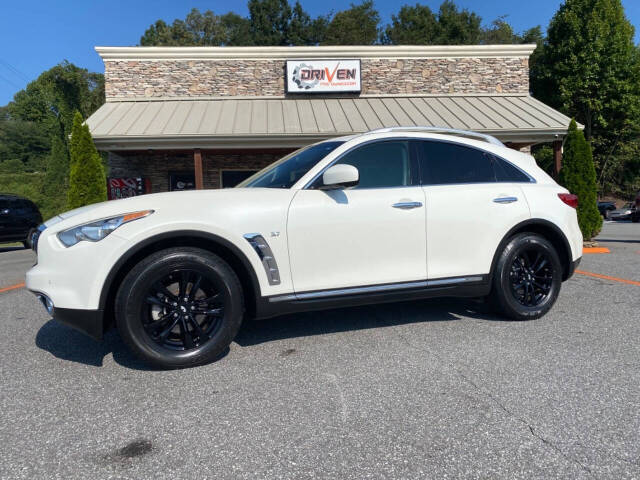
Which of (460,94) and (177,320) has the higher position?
(460,94)

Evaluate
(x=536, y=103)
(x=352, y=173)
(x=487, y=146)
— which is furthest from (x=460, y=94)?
(x=352, y=173)

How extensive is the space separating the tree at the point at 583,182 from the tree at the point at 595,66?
852 inches

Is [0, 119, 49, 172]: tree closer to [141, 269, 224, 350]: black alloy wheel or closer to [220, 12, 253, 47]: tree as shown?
[220, 12, 253, 47]: tree

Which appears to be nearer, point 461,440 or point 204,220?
point 461,440

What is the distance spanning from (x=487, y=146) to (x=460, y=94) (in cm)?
1224

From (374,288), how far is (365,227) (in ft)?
1.57

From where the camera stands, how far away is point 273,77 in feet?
48.2

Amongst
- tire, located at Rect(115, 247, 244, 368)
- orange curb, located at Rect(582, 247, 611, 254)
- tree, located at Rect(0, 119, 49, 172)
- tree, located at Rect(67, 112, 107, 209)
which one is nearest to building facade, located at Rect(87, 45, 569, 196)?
tree, located at Rect(67, 112, 107, 209)

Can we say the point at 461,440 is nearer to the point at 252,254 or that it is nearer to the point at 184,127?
the point at 252,254

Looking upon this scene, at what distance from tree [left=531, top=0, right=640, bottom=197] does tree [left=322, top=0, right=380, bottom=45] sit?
73.2ft

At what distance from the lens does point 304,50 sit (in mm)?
14602

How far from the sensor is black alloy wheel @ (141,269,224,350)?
2.87 metres

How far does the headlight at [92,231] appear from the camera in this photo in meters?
2.76

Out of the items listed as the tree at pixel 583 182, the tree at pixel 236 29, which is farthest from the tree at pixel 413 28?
the tree at pixel 583 182
